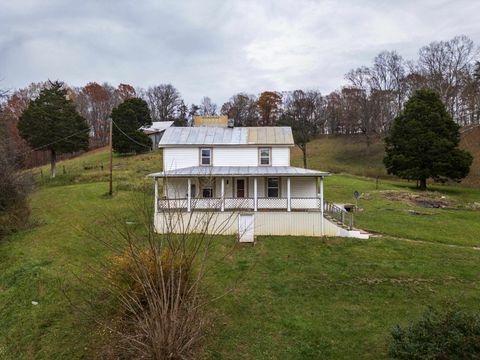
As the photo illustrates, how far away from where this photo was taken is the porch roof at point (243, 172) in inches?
725

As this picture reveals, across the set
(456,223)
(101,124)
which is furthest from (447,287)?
(101,124)

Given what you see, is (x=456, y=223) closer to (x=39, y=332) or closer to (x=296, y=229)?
(x=296, y=229)

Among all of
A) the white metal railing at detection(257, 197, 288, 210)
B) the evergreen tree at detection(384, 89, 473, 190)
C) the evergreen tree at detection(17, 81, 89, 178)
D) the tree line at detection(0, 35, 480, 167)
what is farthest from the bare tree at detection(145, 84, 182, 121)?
the white metal railing at detection(257, 197, 288, 210)

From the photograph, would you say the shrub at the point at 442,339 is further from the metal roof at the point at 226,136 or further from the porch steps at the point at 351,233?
the metal roof at the point at 226,136

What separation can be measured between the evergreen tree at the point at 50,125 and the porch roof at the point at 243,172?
67.7 feet

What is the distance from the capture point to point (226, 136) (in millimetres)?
22453

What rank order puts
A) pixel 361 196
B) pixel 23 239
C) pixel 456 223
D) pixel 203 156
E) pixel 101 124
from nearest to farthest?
pixel 23 239 < pixel 456 223 < pixel 203 156 < pixel 361 196 < pixel 101 124

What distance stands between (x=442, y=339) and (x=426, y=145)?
31229mm

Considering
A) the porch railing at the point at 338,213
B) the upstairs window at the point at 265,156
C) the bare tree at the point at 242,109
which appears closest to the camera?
the porch railing at the point at 338,213

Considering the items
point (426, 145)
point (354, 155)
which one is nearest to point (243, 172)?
point (426, 145)

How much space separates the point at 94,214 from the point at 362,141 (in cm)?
5042

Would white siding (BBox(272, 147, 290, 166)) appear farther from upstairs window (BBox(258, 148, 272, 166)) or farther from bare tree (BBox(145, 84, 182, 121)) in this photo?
bare tree (BBox(145, 84, 182, 121))

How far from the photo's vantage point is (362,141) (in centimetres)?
5972

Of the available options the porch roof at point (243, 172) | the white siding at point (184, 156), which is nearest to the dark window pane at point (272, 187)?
the porch roof at point (243, 172)
